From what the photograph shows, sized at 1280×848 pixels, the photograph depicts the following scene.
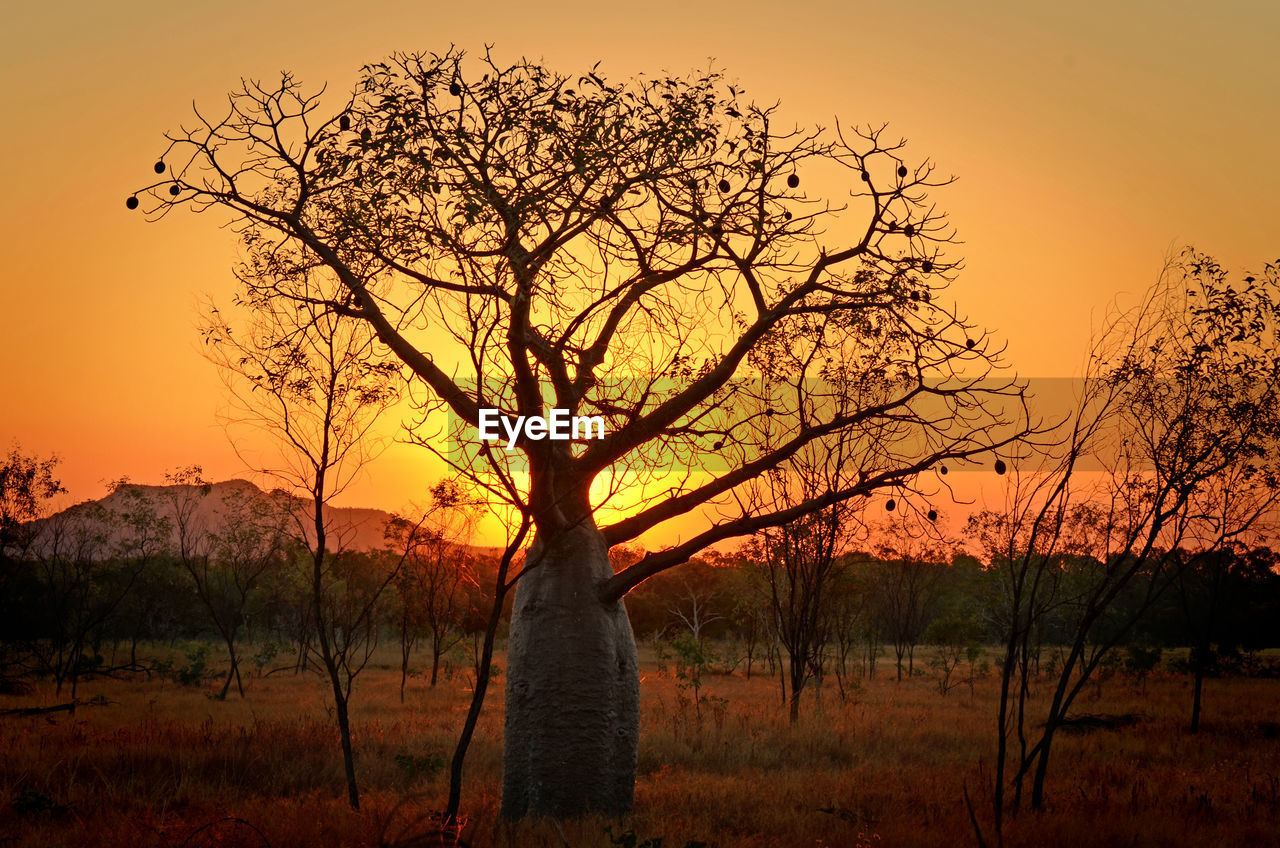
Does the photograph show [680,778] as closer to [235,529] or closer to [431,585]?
[431,585]

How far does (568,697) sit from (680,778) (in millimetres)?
3392

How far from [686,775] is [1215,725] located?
11.4 m

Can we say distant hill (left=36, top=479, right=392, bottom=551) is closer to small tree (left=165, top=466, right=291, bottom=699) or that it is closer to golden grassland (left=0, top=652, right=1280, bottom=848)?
small tree (left=165, top=466, right=291, bottom=699)

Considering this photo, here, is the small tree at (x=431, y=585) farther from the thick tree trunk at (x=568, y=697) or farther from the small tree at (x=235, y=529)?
the thick tree trunk at (x=568, y=697)

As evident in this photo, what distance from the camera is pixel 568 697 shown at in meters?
8.02

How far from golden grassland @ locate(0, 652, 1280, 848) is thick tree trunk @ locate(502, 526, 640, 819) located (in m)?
0.35

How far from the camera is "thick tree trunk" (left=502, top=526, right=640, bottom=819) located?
798 cm

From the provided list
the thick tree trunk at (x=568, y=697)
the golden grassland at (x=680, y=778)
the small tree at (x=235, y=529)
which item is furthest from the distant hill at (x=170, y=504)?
the thick tree trunk at (x=568, y=697)

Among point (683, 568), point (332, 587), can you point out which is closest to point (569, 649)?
point (332, 587)

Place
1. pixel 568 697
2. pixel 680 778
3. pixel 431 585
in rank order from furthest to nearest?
pixel 431 585 < pixel 680 778 < pixel 568 697

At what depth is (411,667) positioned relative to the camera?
29891 millimetres

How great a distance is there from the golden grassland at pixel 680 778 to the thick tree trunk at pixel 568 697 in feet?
1.16

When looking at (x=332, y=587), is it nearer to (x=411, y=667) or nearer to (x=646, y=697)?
(x=411, y=667)

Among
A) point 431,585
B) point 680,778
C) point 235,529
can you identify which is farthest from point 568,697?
point 235,529
